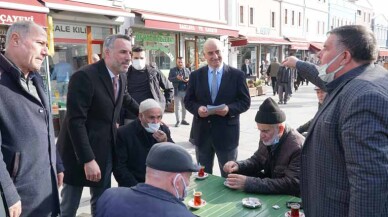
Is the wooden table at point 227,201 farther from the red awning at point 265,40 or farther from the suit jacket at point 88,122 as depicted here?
the red awning at point 265,40

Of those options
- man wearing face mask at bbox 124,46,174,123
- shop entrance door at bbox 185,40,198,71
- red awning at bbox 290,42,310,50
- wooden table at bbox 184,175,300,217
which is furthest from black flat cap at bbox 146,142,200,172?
red awning at bbox 290,42,310,50

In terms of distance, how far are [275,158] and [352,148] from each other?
135 centimetres

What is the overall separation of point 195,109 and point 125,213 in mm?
2461

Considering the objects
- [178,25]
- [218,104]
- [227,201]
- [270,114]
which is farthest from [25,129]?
[178,25]

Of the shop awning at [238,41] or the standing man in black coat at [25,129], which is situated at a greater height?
the shop awning at [238,41]

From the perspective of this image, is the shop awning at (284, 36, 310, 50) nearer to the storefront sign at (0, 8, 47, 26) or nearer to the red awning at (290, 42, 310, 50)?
the red awning at (290, 42, 310, 50)

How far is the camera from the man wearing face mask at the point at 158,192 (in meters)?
1.58

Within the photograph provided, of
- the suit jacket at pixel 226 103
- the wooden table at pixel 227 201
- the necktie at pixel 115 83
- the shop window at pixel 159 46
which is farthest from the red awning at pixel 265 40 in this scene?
the wooden table at pixel 227 201

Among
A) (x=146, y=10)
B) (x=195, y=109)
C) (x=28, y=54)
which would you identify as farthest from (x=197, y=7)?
(x=28, y=54)

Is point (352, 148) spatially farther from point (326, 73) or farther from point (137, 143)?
point (137, 143)

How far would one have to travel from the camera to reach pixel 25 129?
2.25 m

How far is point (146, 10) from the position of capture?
1249cm

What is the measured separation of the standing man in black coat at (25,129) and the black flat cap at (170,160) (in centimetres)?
95

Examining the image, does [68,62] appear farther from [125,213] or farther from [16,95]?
[125,213]
